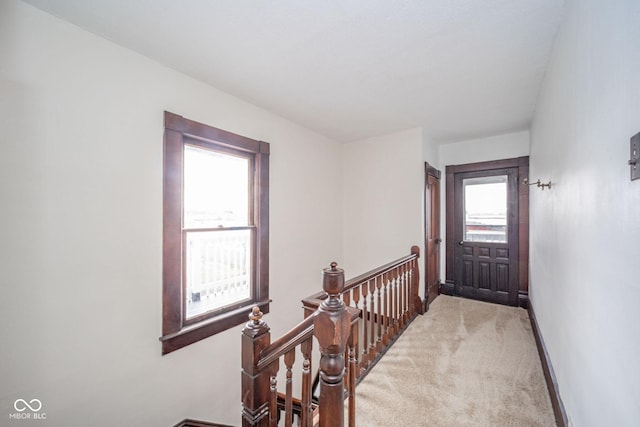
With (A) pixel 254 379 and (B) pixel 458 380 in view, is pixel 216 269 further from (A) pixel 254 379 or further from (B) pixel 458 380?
(B) pixel 458 380

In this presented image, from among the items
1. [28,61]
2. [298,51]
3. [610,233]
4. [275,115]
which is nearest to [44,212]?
[28,61]

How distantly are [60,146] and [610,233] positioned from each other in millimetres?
2838

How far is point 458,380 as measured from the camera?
6.91 ft

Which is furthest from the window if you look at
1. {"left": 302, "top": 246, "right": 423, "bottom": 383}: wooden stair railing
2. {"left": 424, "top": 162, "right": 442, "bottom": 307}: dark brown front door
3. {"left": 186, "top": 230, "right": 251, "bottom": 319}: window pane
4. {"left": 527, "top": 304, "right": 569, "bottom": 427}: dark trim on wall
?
{"left": 527, "top": 304, "right": 569, "bottom": 427}: dark trim on wall

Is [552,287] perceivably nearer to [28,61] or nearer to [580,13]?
[580,13]

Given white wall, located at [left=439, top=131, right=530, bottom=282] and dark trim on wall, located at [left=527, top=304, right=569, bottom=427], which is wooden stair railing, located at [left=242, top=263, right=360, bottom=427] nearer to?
dark trim on wall, located at [left=527, top=304, right=569, bottom=427]

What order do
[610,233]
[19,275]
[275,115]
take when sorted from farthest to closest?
[275,115] < [19,275] < [610,233]

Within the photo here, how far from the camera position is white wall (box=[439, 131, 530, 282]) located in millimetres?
3824

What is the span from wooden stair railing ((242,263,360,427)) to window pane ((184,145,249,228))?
5.07 ft

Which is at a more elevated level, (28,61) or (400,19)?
(400,19)

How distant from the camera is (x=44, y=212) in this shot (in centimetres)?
160

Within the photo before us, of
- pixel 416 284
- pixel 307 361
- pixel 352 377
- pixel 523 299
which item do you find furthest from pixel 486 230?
pixel 307 361

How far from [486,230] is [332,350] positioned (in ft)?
12.9

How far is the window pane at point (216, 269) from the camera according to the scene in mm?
2418
